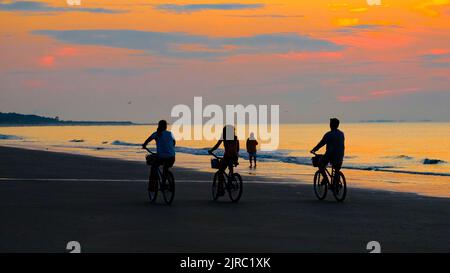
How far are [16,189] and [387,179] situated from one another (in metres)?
16.1

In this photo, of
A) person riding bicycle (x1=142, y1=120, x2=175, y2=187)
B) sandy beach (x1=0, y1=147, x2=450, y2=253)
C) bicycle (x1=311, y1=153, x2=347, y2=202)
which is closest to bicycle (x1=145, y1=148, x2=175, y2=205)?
person riding bicycle (x1=142, y1=120, x2=175, y2=187)

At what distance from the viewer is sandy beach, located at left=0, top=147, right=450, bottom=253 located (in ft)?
43.3

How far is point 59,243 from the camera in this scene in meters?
13.1

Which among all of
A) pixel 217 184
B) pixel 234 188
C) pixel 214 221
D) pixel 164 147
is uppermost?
pixel 164 147

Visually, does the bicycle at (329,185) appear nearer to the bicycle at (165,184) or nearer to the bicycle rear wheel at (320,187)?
the bicycle rear wheel at (320,187)

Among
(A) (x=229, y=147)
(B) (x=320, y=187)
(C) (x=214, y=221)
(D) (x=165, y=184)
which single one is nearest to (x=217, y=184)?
(A) (x=229, y=147)

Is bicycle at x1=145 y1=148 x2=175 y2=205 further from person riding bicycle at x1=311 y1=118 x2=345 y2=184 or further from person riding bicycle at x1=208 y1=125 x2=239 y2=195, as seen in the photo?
person riding bicycle at x1=311 y1=118 x2=345 y2=184

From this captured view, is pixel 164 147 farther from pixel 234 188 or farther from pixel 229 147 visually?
pixel 234 188

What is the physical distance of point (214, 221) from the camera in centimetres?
1661

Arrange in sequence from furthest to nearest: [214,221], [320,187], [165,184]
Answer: [320,187] → [165,184] → [214,221]

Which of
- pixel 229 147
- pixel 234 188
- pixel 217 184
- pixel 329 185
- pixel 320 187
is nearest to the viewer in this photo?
pixel 229 147

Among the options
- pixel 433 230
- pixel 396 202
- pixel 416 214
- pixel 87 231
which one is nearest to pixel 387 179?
pixel 396 202

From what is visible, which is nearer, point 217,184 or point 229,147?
point 229,147

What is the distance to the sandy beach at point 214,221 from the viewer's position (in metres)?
13.2
